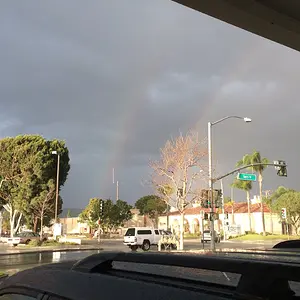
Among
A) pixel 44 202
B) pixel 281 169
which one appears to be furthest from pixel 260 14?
pixel 44 202

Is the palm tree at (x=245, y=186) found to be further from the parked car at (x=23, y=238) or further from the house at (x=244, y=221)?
the parked car at (x=23, y=238)

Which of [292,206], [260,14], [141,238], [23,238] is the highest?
[260,14]

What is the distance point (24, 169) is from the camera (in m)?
45.1

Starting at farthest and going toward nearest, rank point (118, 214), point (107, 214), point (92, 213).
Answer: point (118, 214) → point (92, 213) → point (107, 214)

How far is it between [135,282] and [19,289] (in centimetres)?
75

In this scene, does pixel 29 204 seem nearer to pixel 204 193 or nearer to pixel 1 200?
pixel 1 200

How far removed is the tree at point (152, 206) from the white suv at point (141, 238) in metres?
33.2

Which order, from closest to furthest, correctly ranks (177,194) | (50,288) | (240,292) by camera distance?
1. (240,292)
2. (50,288)
3. (177,194)

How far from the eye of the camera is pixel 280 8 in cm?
796

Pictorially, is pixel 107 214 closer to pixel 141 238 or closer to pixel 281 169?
pixel 141 238

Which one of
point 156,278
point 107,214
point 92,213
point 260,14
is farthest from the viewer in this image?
point 92,213

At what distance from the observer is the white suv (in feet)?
117

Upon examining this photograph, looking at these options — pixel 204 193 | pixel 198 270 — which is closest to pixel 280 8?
pixel 198 270

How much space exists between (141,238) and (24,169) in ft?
56.6
